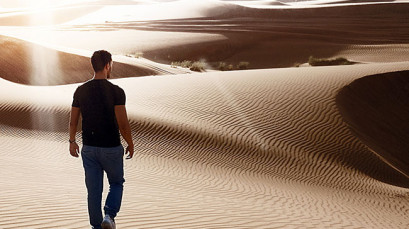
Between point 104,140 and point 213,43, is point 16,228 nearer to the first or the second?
point 104,140

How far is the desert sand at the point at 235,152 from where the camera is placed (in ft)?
21.7

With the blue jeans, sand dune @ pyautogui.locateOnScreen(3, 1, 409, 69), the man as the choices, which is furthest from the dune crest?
sand dune @ pyautogui.locateOnScreen(3, 1, 409, 69)

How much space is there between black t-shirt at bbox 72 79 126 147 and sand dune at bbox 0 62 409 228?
134 cm

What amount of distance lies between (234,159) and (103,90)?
7.43 m

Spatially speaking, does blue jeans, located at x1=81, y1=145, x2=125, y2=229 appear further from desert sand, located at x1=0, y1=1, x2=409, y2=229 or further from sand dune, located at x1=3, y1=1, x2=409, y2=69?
sand dune, located at x1=3, y1=1, x2=409, y2=69

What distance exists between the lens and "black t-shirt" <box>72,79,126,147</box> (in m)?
4.38

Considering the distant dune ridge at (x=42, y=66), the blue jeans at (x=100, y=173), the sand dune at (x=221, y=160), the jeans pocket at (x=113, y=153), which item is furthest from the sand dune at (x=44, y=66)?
the jeans pocket at (x=113, y=153)

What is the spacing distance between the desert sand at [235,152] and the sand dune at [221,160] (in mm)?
30

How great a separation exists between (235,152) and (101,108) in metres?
7.80

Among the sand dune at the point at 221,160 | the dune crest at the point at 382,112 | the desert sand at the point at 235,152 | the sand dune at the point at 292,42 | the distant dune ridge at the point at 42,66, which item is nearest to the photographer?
the sand dune at the point at 221,160

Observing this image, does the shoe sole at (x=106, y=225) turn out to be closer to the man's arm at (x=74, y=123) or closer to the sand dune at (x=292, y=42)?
the man's arm at (x=74, y=123)

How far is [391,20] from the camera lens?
195 ft

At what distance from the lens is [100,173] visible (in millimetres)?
4551

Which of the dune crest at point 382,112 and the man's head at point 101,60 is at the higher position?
the man's head at point 101,60
